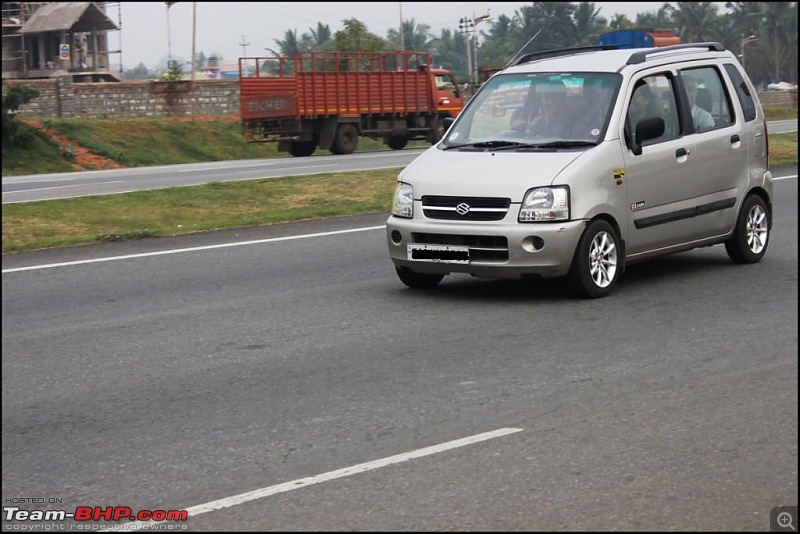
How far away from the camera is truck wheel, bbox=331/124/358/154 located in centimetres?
3722

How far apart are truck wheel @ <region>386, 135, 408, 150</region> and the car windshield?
29.6 m

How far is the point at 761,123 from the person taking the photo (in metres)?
11.6

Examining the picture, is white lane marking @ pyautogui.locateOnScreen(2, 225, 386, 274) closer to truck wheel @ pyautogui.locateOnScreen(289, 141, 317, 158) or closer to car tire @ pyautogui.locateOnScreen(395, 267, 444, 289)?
car tire @ pyautogui.locateOnScreen(395, 267, 444, 289)

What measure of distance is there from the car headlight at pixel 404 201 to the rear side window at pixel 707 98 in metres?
2.64

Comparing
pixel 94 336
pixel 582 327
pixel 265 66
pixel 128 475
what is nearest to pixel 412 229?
pixel 582 327

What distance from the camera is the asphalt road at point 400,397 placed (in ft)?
16.5

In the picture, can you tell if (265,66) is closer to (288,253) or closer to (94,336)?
(288,253)

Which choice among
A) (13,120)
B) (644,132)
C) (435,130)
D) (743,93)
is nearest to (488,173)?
(644,132)

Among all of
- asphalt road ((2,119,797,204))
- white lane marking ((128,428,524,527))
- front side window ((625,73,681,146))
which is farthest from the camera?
asphalt road ((2,119,797,204))

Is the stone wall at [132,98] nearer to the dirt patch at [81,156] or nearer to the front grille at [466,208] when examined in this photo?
the dirt patch at [81,156]

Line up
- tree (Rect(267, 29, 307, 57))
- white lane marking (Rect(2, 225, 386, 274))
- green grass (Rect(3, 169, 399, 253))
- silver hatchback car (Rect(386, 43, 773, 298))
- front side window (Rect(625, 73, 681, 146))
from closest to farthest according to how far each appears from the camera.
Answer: silver hatchback car (Rect(386, 43, 773, 298)) → front side window (Rect(625, 73, 681, 146)) → white lane marking (Rect(2, 225, 386, 274)) → green grass (Rect(3, 169, 399, 253)) → tree (Rect(267, 29, 307, 57))

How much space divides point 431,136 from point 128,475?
35.3 metres

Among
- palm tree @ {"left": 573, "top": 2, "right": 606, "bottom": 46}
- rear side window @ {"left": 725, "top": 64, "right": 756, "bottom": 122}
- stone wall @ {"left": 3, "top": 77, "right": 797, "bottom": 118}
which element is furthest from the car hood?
stone wall @ {"left": 3, "top": 77, "right": 797, "bottom": 118}

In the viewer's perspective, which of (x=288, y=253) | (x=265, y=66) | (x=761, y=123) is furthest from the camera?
(x=265, y=66)
